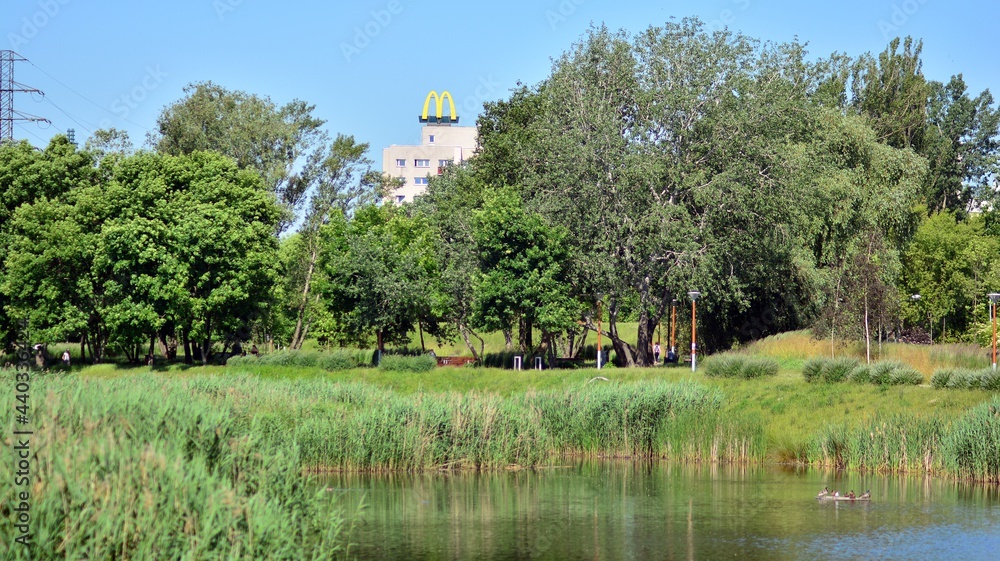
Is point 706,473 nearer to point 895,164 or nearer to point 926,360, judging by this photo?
point 926,360

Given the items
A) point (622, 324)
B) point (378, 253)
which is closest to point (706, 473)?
point (378, 253)

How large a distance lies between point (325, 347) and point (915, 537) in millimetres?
52216

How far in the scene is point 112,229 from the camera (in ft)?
179

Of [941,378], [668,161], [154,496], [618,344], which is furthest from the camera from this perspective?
[618,344]

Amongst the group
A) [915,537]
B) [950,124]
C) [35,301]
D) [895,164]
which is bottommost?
[915,537]

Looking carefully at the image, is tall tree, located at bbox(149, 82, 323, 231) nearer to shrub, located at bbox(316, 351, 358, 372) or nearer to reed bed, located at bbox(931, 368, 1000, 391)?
shrub, located at bbox(316, 351, 358, 372)

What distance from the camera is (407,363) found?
175 ft

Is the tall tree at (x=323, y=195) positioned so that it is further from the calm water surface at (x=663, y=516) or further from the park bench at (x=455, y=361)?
the calm water surface at (x=663, y=516)

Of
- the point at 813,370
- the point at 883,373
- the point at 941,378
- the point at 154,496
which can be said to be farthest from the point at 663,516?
the point at 813,370

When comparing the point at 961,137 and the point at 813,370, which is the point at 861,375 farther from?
the point at 961,137

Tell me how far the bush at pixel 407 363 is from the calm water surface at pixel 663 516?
2243 cm

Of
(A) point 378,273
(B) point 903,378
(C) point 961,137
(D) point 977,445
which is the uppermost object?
(C) point 961,137

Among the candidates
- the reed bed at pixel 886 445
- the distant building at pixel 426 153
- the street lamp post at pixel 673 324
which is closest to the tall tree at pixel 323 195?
the street lamp post at pixel 673 324

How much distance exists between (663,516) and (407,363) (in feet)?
98.7
